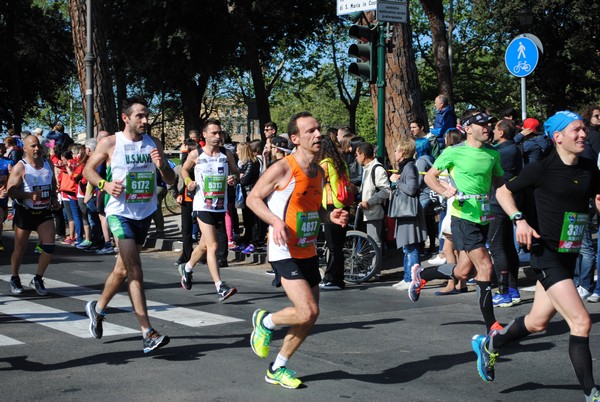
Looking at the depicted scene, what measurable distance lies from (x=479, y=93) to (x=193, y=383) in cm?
4545

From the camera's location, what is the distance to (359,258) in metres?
12.1

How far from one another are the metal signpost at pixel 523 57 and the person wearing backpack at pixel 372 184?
2397 mm

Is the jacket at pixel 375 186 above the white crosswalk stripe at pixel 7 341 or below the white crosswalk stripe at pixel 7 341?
above

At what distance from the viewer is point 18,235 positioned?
1088cm

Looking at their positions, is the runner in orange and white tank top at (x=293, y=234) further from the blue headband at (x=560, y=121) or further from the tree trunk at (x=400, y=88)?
the tree trunk at (x=400, y=88)

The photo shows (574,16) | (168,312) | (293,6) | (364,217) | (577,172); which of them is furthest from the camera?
(574,16)

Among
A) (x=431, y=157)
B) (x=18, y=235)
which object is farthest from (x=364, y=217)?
(x=18, y=235)

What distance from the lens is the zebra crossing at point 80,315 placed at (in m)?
8.26

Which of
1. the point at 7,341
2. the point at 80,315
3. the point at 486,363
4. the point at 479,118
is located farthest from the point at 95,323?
the point at 479,118

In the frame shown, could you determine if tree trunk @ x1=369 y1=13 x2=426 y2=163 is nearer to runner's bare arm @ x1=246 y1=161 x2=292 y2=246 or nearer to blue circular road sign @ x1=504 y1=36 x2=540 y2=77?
blue circular road sign @ x1=504 y1=36 x2=540 y2=77

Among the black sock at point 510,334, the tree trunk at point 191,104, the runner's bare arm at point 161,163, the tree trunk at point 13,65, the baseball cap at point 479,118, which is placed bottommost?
the black sock at point 510,334

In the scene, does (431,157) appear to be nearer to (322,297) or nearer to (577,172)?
(322,297)

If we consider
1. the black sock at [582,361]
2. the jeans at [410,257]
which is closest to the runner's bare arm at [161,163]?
the black sock at [582,361]

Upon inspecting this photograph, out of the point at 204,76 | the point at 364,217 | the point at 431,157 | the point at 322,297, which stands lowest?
the point at 322,297
